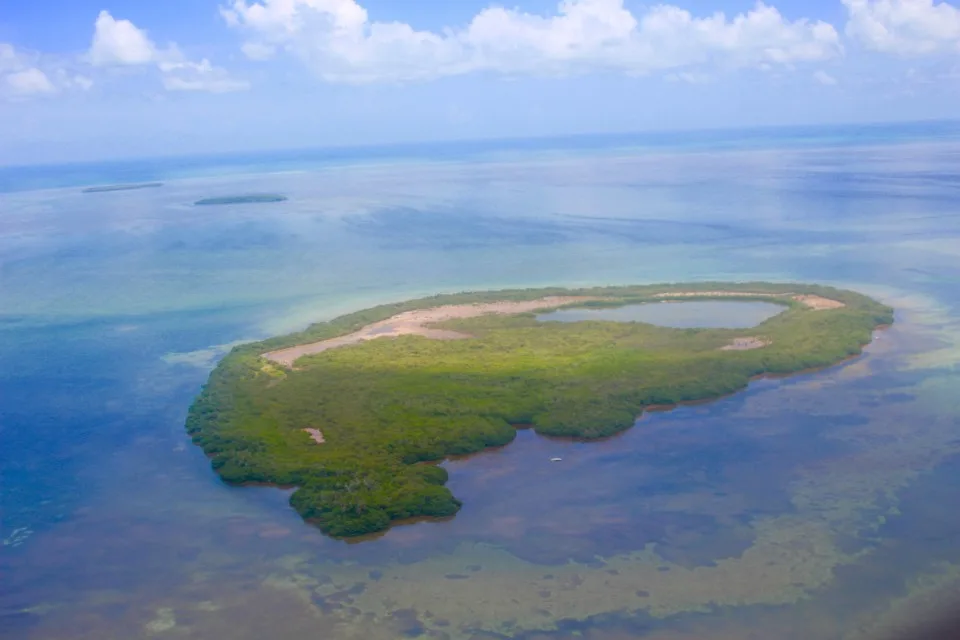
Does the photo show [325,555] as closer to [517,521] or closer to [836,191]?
[517,521]

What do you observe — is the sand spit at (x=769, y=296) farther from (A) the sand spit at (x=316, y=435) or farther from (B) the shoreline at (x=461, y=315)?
(A) the sand spit at (x=316, y=435)

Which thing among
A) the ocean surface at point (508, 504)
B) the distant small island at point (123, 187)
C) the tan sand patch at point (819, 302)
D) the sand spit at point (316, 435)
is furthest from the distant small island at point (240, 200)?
the sand spit at point (316, 435)

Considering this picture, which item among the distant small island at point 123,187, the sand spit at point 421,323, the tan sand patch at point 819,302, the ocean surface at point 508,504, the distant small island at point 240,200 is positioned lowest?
the ocean surface at point 508,504

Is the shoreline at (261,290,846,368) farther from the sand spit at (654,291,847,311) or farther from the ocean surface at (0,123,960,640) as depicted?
the ocean surface at (0,123,960,640)

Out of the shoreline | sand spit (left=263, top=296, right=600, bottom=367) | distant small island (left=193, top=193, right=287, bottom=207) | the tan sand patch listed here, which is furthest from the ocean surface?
distant small island (left=193, top=193, right=287, bottom=207)

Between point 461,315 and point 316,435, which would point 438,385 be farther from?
point 461,315

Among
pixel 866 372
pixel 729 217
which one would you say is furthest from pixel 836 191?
pixel 866 372
